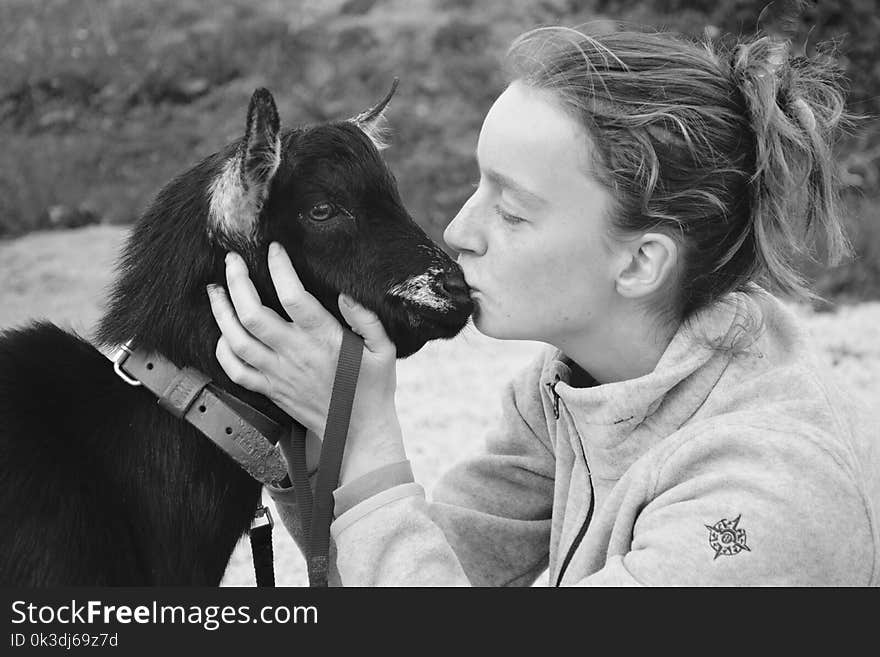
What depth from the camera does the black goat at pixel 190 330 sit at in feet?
7.50

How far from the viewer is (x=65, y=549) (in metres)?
2.20

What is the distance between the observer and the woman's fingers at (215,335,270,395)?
7.54 feet

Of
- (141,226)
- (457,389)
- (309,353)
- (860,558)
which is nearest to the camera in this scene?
(860,558)

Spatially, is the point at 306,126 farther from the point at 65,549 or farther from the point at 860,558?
the point at 860,558

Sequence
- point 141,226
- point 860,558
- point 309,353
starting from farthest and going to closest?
point 141,226
point 309,353
point 860,558

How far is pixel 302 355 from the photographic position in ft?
7.52

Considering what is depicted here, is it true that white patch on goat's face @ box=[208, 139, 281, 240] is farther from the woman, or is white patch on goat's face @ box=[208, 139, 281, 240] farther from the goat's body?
the goat's body

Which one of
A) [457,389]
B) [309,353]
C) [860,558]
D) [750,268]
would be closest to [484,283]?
[309,353]

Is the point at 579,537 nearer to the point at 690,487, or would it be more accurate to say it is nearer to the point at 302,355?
the point at 690,487

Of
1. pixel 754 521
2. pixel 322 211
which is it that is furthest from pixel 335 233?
pixel 754 521

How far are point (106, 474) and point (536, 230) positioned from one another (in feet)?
3.38

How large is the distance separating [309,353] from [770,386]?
933 mm

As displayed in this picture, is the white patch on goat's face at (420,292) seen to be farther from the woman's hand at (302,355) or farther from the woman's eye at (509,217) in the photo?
the woman's eye at (509,217)

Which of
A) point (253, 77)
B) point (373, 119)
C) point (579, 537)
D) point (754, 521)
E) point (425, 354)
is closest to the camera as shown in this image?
point (754, 521)
